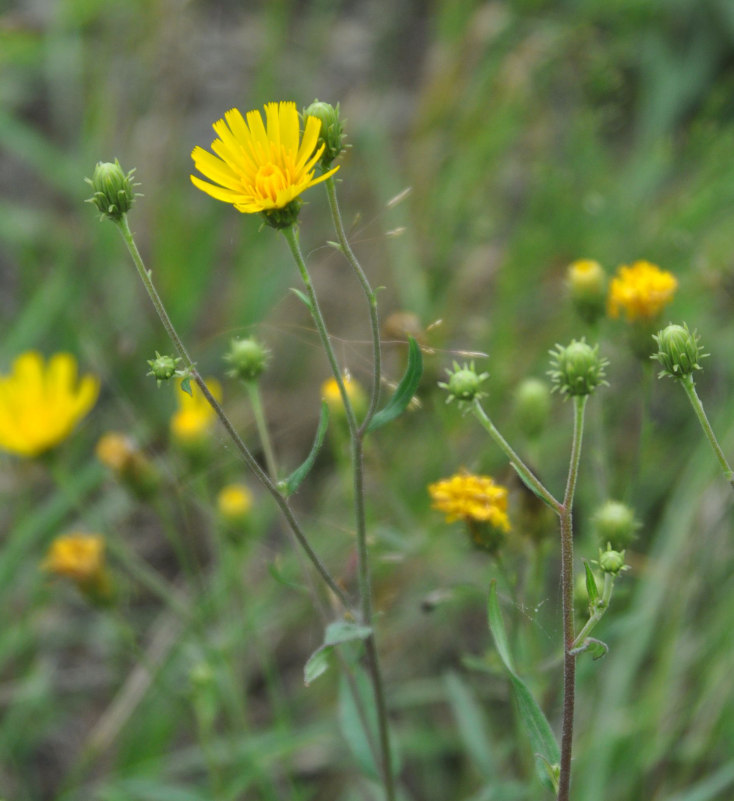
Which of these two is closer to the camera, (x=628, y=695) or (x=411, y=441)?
(x=628, y=695)

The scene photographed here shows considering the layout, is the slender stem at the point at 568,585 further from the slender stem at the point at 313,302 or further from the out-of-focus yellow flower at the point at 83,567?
the out-of-focus yellow flower at the point at 83,567

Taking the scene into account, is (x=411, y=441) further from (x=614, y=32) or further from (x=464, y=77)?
(x=614, y=32)

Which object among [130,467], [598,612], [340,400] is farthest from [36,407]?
[598,612]

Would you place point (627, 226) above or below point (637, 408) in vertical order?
above

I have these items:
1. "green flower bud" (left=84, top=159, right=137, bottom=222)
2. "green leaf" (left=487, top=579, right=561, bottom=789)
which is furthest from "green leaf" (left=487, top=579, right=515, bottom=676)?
"green flower bud" (left=84, top=159, right=137, bottom=222)

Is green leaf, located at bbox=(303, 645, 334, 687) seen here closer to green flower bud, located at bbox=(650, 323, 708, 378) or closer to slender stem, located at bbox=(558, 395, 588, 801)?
slender stem, located at bbox=(558, 395, 588, 801)

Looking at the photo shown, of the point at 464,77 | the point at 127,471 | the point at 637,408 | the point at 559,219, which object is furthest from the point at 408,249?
the point at 127,471

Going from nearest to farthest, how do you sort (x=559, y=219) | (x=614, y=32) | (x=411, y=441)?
(x=411, y=441) → (x=559, y=219) → (x=614, y=32)
